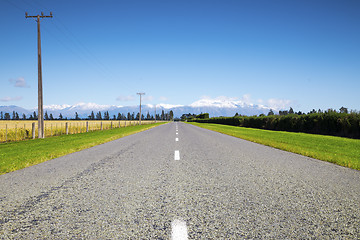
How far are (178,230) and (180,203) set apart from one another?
96cm

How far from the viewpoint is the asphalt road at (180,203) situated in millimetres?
2896

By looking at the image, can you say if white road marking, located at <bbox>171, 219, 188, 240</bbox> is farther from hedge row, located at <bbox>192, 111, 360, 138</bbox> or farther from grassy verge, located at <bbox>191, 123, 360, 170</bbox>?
hedge row, located at <bbox>192, 111, 360, 138</bbox>

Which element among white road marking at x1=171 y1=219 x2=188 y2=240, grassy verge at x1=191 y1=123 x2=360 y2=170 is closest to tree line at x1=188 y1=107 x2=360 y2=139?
grassy verge at x1=191 y1=123 x2=360 y2=170

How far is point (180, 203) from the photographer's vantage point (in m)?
3.87

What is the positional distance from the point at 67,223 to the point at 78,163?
15.8 feet

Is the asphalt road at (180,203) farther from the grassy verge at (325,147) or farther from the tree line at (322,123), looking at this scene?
the tree line at (322,123)

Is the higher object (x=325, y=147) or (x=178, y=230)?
(x=178, y=230)

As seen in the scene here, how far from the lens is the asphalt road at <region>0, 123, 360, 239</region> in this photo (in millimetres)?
2896

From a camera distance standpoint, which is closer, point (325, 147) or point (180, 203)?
point (180, 203)

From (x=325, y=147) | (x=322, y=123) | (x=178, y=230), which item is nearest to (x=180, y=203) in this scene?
(x=178, y=230)

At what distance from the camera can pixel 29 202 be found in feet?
12.9

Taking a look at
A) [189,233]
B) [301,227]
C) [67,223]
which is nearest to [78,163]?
[67,223]

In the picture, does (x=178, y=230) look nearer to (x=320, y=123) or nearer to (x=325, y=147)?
(x=325, y=147)

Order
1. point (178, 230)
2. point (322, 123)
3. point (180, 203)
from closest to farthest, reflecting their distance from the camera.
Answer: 1. point (178, 230)
2. point (180, 203)
3. point (322, 123)
